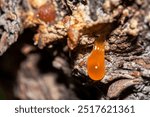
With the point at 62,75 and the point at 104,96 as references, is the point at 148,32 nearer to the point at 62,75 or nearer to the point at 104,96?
the point at 104,96

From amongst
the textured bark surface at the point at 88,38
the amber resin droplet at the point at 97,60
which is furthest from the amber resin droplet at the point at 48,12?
the amber resin droplet at the point at 97,60

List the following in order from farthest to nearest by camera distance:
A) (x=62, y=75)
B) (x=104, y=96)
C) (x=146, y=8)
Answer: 1. (x=62, y=75)
2. (x=104, y=96)
3. (x=146, y=8)

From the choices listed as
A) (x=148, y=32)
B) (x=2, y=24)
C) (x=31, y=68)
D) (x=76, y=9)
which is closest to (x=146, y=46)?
(x=148, y=32)

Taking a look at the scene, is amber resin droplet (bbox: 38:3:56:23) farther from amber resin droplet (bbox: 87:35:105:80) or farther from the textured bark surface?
amber resin droplet (bbox: 87:35:105:80)

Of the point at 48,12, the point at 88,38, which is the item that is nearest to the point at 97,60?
the point at 88,38

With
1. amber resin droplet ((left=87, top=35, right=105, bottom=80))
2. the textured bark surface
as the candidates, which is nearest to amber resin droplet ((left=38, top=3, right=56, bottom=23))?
the textured bark surface

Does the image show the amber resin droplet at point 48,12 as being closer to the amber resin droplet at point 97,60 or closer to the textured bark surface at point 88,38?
the textured bark surface at point 88,38
